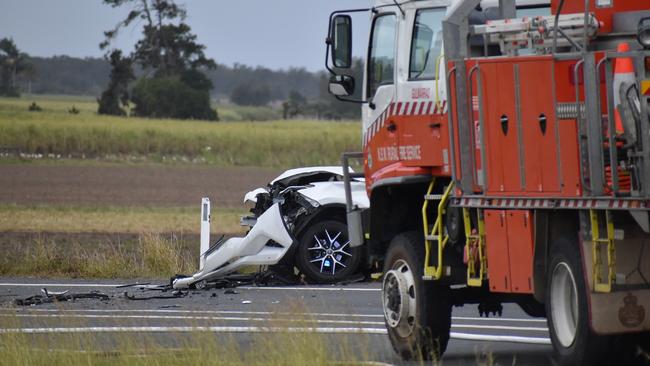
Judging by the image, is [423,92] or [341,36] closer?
[423,92]

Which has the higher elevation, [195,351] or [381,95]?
[381,95]

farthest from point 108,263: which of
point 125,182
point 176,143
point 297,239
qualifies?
point 176,143

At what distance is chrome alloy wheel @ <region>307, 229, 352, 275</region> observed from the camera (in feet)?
65.3

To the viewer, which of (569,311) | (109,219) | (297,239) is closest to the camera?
(569,311)

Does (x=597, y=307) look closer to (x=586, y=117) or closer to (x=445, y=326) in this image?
(x=586, y=117)

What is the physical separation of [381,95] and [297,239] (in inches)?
252

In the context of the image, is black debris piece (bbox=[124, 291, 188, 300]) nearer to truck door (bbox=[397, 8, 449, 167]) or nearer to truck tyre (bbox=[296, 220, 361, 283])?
truck tyre (bbox=[296, 220, 361, 283])

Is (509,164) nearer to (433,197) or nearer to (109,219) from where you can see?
(433,197)

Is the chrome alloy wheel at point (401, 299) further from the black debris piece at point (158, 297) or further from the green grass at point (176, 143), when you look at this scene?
the green grass at point (176, 143)

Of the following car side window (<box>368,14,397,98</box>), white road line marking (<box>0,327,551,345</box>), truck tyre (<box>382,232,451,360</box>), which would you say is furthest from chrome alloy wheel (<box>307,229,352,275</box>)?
truck tyre (<box>382,232,451,360</box>)

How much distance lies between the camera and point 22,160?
70.8 meters

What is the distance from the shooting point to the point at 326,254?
784 inches

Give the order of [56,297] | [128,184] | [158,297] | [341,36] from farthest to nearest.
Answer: [128,184]
[158,297]
[56,297]
[341,36]

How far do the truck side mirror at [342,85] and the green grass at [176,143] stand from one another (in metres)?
56.3
